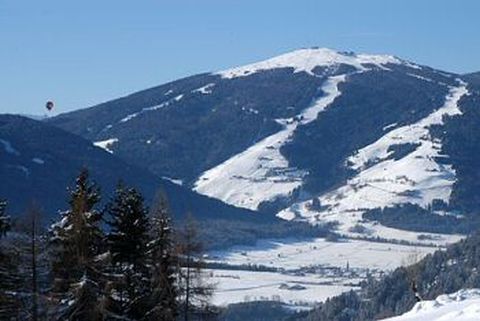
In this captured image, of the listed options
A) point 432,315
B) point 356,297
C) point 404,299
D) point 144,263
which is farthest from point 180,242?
point 356,297

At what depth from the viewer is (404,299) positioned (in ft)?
553

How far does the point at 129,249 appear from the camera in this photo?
38.5 metres

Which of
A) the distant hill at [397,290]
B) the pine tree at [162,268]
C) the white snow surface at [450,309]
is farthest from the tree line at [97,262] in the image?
the distant hill at [397,290]

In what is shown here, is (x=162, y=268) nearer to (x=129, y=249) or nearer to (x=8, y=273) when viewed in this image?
(x=129, y=249)

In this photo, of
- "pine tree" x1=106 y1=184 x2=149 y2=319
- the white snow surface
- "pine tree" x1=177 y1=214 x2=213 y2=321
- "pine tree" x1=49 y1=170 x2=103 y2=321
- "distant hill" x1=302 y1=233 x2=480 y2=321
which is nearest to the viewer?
the white snow surface

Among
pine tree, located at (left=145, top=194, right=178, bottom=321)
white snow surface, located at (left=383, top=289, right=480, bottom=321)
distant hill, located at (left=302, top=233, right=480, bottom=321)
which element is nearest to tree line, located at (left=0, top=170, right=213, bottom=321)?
pine tree, located at (left=145, top=194, right=178, bottom=321)

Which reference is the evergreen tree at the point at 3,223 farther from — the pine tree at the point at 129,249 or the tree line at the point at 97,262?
the pine tree at the point at 129,249

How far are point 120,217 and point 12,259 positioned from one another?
4.26 m

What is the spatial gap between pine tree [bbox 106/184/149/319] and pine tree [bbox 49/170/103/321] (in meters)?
1.31

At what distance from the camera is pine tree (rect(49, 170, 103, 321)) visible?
3572 cm

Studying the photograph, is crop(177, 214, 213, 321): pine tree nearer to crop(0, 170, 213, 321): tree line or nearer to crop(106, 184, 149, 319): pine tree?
crop(0, 170, 213, 321): tree line

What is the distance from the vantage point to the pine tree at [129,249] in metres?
37.8

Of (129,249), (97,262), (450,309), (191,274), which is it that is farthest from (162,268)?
(450,309)

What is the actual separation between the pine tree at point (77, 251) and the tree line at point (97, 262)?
1.3 inches
